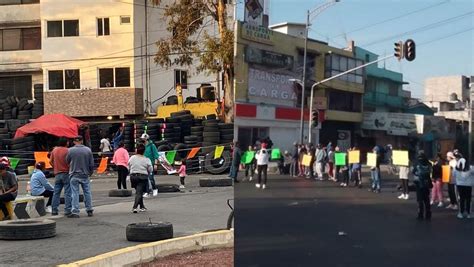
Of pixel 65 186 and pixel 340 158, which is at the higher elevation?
pixel 340 158

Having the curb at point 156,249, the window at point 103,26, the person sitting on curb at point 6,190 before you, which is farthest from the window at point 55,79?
the curb at point 156,249

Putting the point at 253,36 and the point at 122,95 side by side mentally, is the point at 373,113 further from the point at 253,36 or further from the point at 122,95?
the point at 122,95

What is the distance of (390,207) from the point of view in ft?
8.07

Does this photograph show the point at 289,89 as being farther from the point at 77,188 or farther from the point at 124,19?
the point at 124,19

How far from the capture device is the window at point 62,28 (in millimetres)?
32188

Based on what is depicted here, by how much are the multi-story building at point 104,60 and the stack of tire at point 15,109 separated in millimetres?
1493

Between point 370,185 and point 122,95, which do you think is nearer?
point 370,185

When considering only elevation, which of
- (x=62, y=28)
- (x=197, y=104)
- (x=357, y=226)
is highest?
(x=62, y=28)

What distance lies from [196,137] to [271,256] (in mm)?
19784

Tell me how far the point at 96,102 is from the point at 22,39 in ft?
25.4

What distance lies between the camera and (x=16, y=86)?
3616 centimetres

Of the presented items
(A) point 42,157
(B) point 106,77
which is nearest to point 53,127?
(A) point 42,157

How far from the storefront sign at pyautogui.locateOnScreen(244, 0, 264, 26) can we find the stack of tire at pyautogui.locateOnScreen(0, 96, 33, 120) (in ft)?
104

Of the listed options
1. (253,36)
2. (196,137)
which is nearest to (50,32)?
(196,137)
